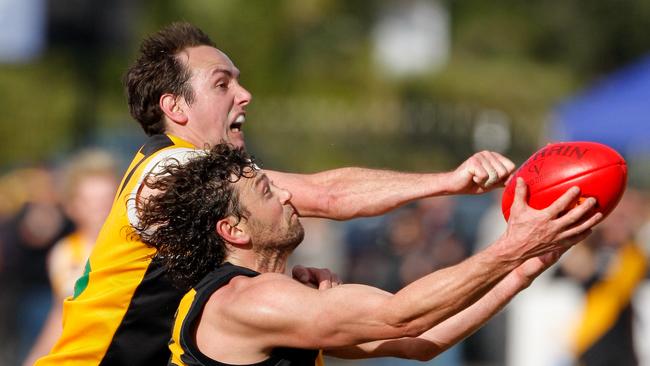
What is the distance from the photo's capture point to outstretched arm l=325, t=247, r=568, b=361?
5109 mm

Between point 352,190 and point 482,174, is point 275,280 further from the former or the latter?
point 352,190

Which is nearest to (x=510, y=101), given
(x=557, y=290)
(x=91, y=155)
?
(x=557, y=290)

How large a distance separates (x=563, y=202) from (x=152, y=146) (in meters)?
1.95

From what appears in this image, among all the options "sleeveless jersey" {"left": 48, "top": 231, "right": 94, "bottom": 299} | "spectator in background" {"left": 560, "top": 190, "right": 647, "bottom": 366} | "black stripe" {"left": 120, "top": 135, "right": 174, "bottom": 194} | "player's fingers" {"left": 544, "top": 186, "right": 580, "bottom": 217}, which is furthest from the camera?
"spectator in background" {"left": 560, "top": 190, "right": 647, "bottom": 366}

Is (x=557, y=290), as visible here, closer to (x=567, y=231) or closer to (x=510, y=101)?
(x=567, y=231)

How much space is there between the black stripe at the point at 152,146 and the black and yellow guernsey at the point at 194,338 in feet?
2.63

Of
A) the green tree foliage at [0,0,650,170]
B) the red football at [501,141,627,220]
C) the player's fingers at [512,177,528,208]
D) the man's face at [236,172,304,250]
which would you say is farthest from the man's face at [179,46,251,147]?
the green tree foliage at [0,0,650,170]

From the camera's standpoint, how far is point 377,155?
25.3 metres

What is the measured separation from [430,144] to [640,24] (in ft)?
48.4

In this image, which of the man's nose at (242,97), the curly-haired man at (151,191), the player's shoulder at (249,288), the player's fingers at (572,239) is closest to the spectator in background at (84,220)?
the curly-haired man at (151,191)

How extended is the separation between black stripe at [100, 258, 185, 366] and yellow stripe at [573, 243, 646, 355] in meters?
6.68

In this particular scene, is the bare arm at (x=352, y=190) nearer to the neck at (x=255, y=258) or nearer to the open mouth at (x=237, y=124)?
the open mouth at (x=237, y=124)

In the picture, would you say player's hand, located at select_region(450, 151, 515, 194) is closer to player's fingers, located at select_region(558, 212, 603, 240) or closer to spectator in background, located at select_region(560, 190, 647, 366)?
player's fingers, located at select_region(558, 212, 603, 240)

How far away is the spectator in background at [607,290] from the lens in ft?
37.0
